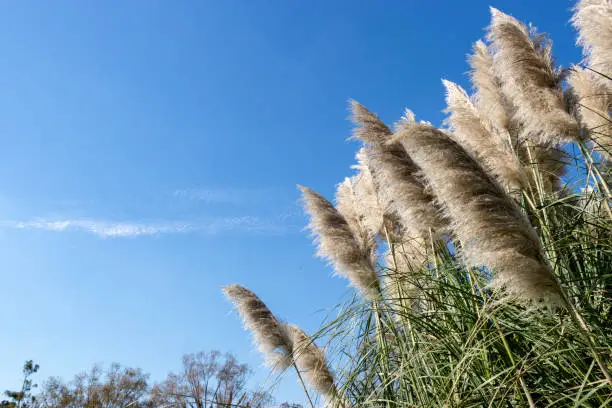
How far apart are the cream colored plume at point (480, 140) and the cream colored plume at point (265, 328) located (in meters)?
2.42

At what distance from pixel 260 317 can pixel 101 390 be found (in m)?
33.5

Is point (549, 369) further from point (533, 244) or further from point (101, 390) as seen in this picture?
point (101, 390)

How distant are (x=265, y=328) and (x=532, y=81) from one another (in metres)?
3.12

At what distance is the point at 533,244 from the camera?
206cm

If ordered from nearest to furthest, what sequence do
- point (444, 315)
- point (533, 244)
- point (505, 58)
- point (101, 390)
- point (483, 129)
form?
point (533, 244) → point (444, 315) → point (505, 58) → point (483, 129) → point (101, 390)

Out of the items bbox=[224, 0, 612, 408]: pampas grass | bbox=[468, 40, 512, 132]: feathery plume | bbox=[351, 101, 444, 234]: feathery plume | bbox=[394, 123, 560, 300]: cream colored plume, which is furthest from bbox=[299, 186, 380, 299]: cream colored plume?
bbox=[394, 123, 560, 300]: cream colored plume

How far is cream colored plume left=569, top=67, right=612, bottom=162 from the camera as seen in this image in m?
3.76

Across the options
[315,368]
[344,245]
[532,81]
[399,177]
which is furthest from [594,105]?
[315,368]

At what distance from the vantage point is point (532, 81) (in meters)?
3.55

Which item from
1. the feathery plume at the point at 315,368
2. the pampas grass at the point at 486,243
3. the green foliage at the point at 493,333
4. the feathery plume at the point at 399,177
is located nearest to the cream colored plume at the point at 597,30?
the pampas grass at the point at 486,243

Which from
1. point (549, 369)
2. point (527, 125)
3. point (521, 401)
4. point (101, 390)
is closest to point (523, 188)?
A: point (527, 125)

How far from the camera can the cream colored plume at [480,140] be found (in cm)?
366

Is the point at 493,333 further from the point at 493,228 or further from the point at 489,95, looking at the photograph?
the point at 489,95

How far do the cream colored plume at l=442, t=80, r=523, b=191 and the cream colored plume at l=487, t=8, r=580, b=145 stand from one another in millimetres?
254
